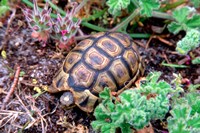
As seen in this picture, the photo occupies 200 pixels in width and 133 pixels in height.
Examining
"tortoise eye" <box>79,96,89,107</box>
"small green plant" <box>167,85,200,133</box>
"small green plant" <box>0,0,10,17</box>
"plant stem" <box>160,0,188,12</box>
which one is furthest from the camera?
"plant stem" <box>160,0,188,12</box>

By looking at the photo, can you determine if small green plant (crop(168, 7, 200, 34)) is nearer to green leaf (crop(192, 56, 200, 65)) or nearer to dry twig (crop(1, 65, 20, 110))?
green leaf (crop(192, 56, 200, 65))

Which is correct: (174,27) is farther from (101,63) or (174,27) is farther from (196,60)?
(101,63)

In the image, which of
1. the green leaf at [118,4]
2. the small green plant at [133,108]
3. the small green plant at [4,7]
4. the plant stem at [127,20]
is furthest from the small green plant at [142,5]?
the small green plant at [4,7]

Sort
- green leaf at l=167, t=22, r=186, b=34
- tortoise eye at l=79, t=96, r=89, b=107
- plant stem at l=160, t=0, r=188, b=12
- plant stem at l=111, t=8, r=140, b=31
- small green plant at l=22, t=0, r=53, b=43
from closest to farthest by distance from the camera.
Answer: tortoise eye at l=79, t=96, r=89, b=107 → small green plant at l=22, t=0, r=53, b=43 → plant stem at l=111, t=8, r=140, b=31 → green leaf at l=167, t=22, r=186, b=34 → plant stem at l=160, t=0, r=188, b=12

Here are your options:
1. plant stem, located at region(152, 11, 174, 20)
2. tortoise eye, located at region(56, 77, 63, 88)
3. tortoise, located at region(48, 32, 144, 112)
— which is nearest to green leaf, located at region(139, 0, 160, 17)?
tortoise, located at region(48, 32, 144, 112)

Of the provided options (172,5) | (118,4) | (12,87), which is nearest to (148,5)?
(118,4)

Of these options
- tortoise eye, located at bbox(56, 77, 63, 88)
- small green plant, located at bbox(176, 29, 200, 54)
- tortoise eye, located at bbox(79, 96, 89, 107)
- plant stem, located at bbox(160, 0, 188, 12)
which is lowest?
tortoise eye, located at bbox(79, 96, 89, 107)
